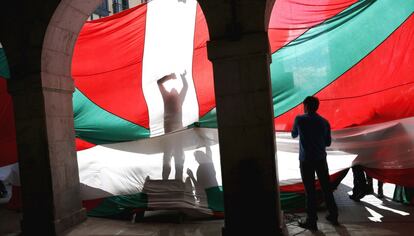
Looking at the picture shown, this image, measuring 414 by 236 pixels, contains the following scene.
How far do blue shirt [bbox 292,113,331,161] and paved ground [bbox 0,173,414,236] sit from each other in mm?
788

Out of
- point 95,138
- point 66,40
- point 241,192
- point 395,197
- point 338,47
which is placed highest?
point 66,40

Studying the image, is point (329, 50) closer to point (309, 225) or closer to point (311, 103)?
point (311, 103)

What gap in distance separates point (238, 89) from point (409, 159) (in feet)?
8.04

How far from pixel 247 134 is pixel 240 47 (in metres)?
0.81

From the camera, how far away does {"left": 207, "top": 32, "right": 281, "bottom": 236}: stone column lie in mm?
3078

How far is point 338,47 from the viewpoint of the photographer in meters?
4.50

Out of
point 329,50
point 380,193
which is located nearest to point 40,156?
point 329,50

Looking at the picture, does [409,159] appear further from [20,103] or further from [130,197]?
[20,103]

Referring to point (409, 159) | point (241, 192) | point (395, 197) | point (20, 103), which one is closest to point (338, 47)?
point (409, 159)

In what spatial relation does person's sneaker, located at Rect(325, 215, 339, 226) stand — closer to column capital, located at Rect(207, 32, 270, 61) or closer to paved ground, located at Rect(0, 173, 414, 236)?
paved ground, located at Rect(0, 173, 414, 236)

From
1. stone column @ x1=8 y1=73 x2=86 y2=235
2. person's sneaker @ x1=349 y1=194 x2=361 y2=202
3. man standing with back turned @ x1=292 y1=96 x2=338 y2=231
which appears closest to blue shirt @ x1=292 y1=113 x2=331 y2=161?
man standing with back turned @ x1=292 y1=96 x2=338 y2=231

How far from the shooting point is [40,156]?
12.9 feet

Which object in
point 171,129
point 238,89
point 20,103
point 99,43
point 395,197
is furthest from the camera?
point 99,43

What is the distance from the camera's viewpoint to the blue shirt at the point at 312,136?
351 centimetres
